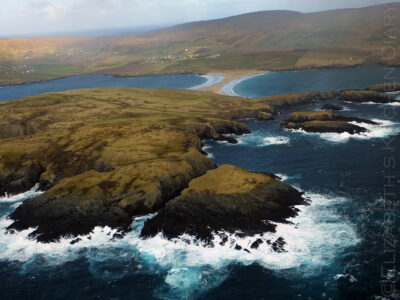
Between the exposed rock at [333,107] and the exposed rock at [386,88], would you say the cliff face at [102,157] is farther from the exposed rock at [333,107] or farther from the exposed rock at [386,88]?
the exposed rock at [386,88]

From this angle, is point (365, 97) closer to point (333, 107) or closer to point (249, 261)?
point (333, 107)

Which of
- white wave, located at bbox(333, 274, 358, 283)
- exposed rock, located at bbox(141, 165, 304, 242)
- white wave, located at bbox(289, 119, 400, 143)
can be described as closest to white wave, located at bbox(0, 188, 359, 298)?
exposed rock, located at bbox(141, 165, 304, 242)

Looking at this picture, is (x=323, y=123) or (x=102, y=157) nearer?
(x=102, y=157)

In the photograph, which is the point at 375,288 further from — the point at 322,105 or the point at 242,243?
the point at 322,105

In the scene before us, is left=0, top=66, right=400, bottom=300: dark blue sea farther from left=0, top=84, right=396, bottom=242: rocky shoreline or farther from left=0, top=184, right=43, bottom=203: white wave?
Answer: left=0, top=184, right=43, bottom=203: white wave

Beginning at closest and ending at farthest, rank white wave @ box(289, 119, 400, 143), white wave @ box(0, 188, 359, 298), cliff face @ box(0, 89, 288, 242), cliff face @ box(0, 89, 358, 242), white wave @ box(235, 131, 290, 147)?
white wave @ box(0, 188, 359, 298) < cliff face @ box(0, 89, 358, 242) < cliff face @ box(0, 89, 288, 242) < white wave @ box(289, 119, 400, 143) < white wave @ box(235, 131, 290, 147)

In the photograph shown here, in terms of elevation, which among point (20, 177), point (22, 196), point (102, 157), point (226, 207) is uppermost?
point (102, 157)

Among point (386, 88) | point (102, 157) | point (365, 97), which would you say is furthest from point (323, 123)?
point (386, 88)

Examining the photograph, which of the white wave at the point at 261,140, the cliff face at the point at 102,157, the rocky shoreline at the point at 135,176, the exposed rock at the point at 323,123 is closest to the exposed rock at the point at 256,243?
the rocky shoreline at the point at 135,176
